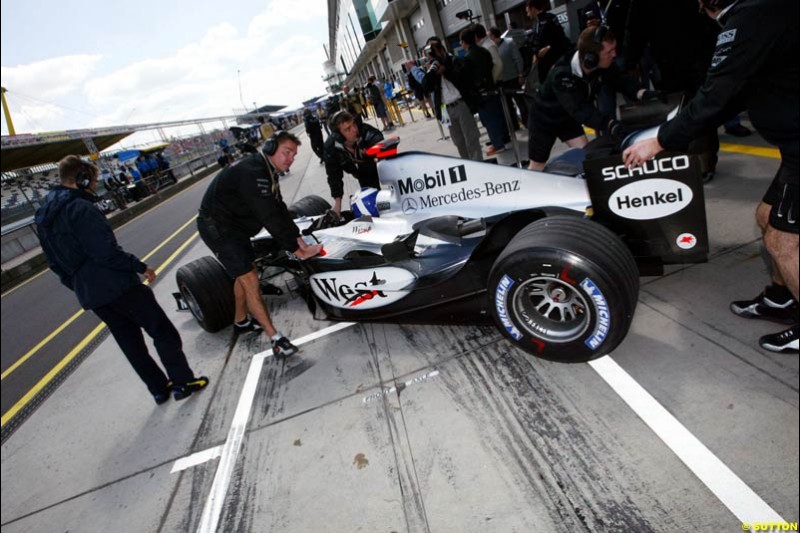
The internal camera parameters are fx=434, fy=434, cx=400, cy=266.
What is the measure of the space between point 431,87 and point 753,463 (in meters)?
5.57

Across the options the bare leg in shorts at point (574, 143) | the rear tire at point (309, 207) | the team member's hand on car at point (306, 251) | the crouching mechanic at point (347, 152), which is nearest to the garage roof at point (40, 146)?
the rear tire at point (309, 207)

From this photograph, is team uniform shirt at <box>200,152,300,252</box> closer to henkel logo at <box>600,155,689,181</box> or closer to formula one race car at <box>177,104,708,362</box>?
formula one race car at <box>177,104,708,362</box>

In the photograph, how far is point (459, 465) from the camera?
2043 millimetres

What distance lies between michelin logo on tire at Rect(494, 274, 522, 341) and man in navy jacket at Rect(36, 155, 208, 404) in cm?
248

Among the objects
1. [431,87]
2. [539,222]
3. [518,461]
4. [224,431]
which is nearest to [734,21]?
[539,222]

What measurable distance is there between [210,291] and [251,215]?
3.32 feet

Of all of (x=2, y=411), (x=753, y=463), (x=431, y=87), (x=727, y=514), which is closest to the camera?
(x=727, y=514)

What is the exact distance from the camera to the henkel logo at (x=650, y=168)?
6.86 ft

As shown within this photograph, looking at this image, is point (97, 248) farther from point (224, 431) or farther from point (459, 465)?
point (459, 465)

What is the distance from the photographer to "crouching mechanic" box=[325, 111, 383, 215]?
4.52 metres

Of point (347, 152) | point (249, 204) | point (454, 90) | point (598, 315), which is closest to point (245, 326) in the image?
point (249, 204)

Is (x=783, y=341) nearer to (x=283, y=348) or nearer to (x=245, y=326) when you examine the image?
(x=283, y=348)

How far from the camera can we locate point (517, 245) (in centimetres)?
219

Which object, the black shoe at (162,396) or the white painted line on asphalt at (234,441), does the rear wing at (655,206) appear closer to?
the white painted line on asphalt at (234,441)
